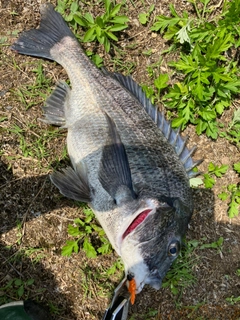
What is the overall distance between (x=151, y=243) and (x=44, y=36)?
2268 millimetres

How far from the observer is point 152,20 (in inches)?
168

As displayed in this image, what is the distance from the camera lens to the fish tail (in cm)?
379

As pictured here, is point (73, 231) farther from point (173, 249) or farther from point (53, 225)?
point (173, 249)

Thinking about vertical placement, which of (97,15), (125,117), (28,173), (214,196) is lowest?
(214,196)

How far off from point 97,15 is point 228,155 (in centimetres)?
208

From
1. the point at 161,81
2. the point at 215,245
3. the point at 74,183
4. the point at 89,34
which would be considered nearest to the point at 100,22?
the point at 89,34

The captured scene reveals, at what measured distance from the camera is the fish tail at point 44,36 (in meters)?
3.79

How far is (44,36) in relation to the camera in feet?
12.5

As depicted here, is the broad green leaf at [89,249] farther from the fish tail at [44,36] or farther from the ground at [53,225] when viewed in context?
the fish tail at [44,36]

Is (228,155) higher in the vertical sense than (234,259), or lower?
higher

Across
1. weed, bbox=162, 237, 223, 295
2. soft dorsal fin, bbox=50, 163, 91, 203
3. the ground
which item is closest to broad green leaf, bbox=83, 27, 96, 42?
the ground

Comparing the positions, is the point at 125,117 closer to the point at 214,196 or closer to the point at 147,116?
the point at 147,116

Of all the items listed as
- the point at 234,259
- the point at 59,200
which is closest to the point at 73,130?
the point at 59,200

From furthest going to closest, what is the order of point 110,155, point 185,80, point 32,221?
point 185,80
point 32,221
point 110,155
